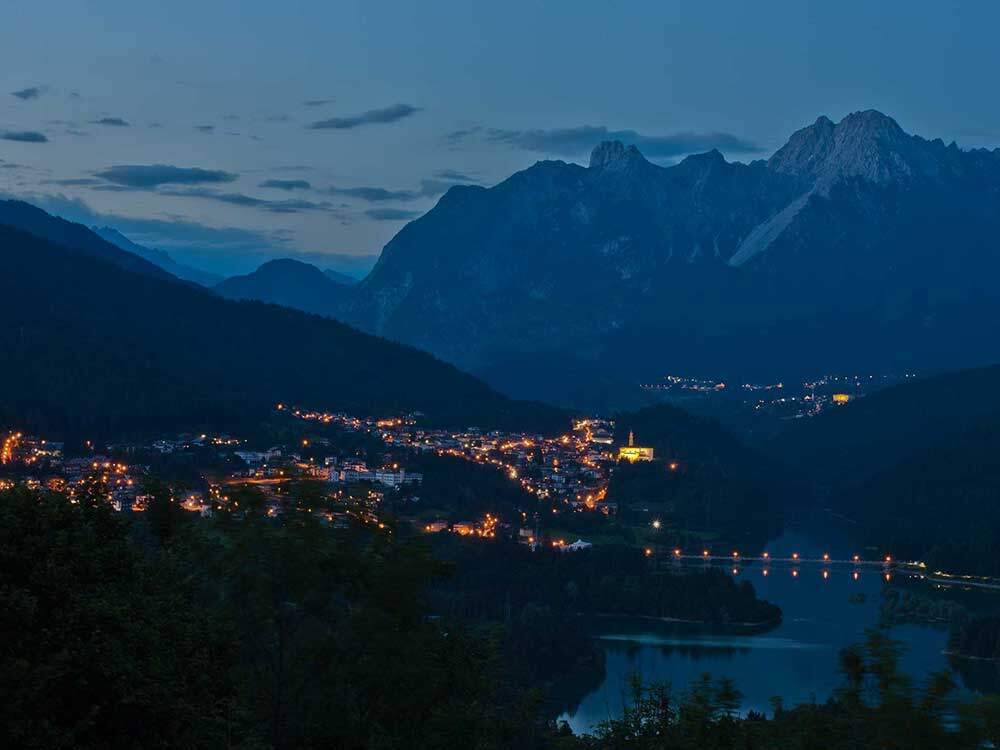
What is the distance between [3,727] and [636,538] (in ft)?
244

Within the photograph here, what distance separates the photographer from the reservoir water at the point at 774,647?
44.5 m

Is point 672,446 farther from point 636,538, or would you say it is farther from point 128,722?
point 128,722

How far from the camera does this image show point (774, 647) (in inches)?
2122

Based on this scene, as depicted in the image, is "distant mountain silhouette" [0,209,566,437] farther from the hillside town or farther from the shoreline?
the shoreline

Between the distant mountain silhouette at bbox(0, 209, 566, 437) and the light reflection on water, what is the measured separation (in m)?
37.6

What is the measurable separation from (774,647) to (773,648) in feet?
0.66

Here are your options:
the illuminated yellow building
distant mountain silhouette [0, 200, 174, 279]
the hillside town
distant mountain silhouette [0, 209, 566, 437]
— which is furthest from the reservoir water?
distant mountain silhouette [0, 200, 174, 279]

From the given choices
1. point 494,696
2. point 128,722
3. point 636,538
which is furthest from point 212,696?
point 636,538

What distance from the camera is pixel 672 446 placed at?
4742 inches

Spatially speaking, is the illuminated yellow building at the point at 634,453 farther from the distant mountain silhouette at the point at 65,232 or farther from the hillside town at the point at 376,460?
the distant mountain silhouette at the point at 65,232

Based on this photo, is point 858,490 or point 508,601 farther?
point 858,490

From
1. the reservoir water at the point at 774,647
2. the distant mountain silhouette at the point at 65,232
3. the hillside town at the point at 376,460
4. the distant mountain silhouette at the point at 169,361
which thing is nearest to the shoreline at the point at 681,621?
the reservoir water at the point at 774,647

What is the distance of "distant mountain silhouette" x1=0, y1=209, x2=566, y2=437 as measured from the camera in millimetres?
88188

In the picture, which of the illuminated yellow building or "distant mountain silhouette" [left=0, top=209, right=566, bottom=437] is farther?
the illuminated yellow building
